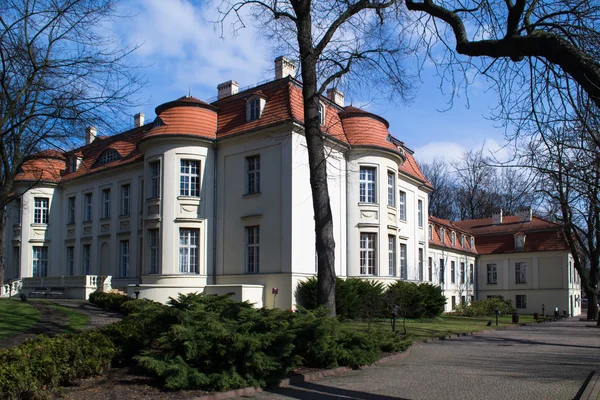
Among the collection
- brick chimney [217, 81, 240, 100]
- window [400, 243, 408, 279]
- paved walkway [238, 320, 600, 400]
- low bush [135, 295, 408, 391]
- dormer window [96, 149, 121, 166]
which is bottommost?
paved walkway [238, 320, 600, 400]

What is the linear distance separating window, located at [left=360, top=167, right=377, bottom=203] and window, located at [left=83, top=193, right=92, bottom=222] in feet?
55.2

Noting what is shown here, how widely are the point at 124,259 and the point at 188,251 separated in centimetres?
708

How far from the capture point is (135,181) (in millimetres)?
30422

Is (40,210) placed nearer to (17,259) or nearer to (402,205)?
(17,259)

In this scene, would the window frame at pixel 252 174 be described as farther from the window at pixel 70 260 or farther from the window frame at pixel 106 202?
the window at pixel 70 260

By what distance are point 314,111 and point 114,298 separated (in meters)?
14.1

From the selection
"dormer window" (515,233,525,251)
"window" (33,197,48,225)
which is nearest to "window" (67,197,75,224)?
"window" (33,197,48,225)

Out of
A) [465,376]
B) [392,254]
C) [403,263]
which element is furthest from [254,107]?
[465,376]

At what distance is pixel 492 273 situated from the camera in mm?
51031

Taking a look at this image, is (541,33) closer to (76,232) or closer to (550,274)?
(76,232)

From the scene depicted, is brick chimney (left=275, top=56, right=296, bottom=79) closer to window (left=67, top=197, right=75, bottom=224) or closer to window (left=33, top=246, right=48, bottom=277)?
window (left=67, top=197, right=75, bottom=224)

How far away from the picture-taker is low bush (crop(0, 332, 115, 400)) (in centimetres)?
698

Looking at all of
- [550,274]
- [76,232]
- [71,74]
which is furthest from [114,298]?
[550,274]

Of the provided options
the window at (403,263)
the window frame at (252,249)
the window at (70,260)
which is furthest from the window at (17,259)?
the window at (403,263)
